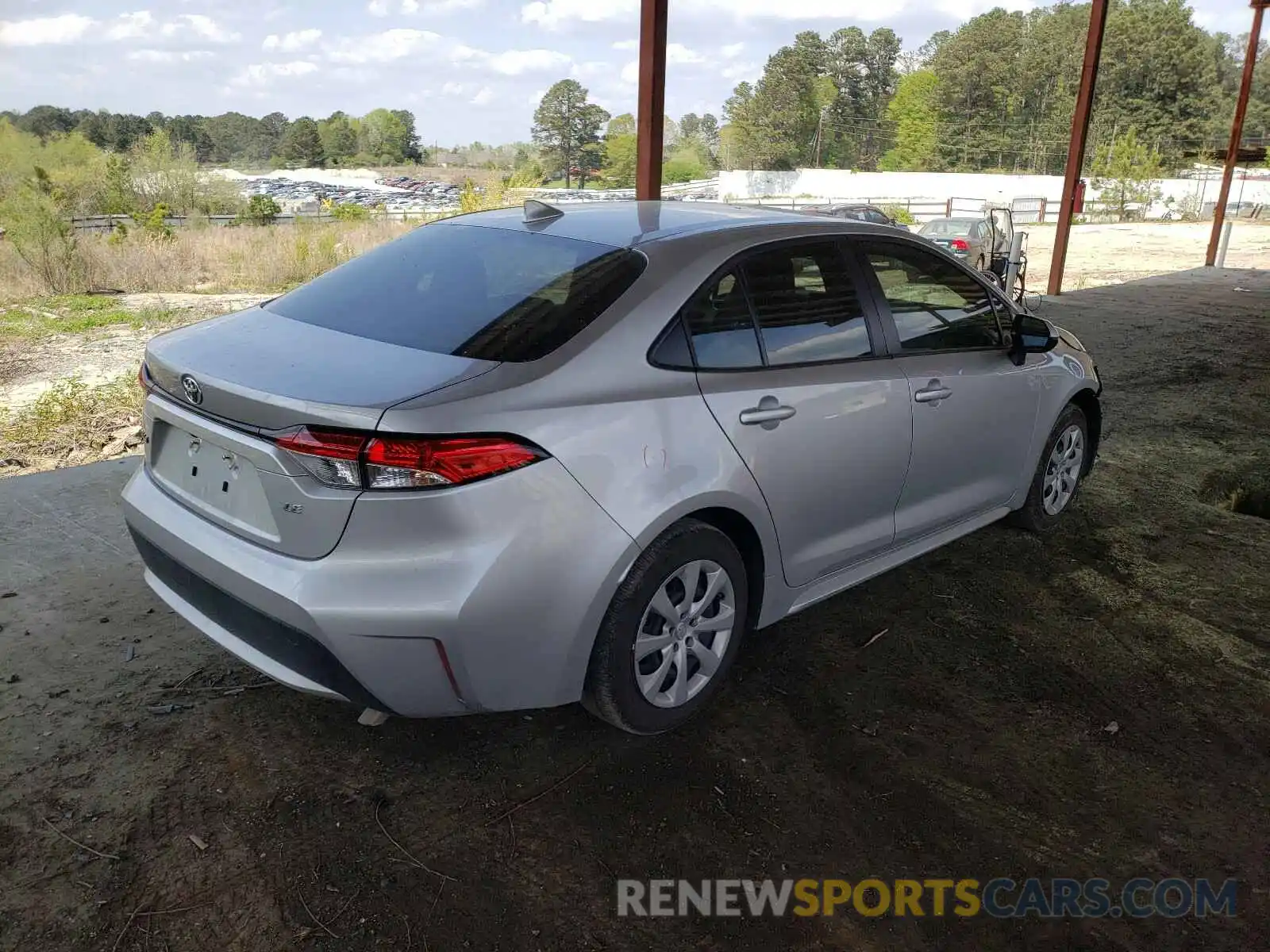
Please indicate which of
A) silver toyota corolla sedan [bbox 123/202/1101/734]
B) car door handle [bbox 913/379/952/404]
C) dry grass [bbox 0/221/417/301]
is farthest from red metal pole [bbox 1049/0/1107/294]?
silver toyota corolla sedan [bbox 123/202/1101/734]

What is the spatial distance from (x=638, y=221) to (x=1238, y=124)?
22.2 meters

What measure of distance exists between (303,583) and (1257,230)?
142 ft

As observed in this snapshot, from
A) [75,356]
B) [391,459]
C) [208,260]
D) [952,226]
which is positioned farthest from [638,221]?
[952,226]

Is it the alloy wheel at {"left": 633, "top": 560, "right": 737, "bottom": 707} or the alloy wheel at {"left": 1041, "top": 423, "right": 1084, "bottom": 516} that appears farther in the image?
the alloy wheel at {"left": 1041, "top": 423, "right": 1084, "bottom": 516}

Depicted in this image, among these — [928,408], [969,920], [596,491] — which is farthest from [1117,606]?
[596,491]

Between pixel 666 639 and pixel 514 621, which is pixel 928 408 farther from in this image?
pixel 514 621

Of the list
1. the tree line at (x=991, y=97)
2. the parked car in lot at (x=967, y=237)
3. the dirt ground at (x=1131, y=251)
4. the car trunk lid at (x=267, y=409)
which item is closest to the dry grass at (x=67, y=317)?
the car trunk lid at (x=267, y=409)

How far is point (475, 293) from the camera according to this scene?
2.88m

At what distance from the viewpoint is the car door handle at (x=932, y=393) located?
11.4 feet

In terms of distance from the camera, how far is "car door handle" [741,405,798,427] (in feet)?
9.30

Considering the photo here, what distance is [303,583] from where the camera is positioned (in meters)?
2.30

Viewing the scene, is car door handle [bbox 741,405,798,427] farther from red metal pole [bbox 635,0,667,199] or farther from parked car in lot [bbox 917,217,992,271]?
parked car in lot [bbox 917,217,992,271]

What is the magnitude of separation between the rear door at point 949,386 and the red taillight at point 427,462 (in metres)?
1.79

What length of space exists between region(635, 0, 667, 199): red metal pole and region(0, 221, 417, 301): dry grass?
19.8 feet
